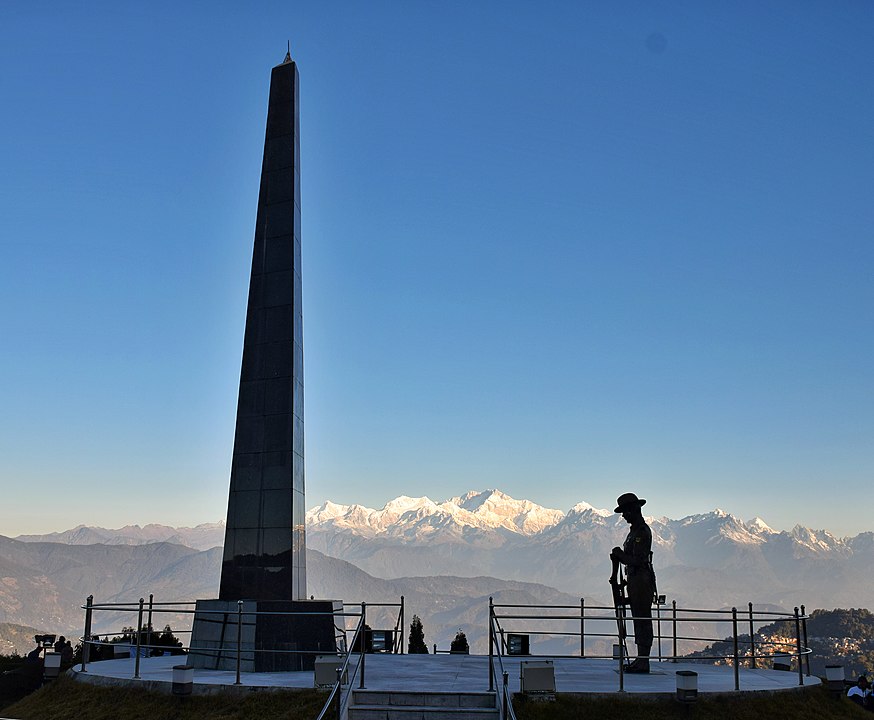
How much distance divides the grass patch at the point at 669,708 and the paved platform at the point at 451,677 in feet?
0.84

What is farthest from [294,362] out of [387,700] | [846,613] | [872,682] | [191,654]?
[846,613]

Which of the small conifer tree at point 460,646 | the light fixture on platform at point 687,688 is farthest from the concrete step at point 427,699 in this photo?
the small conifer tree at point 460,646

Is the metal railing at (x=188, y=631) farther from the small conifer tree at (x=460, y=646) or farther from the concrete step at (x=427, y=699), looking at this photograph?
the small conifer tree at (x=460, y=646)

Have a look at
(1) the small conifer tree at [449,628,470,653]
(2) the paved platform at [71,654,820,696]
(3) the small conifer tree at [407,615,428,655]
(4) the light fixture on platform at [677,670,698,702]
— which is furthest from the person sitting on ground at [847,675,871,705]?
(3) the small conifer tree at [407,615,428,655]

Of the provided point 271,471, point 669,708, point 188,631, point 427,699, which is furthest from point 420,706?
point 271,471

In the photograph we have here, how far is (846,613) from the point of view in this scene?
165250 millimetres

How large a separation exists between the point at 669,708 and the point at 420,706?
151 inches

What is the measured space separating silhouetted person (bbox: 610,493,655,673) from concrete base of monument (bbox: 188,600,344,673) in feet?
19.9

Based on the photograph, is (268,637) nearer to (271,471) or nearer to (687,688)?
(271,471)

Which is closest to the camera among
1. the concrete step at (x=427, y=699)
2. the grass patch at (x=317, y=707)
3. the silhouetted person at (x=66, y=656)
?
the grass patch at (x=317, y=707)

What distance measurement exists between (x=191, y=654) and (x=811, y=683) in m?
12.7

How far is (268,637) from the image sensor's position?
19719 mm

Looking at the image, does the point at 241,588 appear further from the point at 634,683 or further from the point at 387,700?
the point at 634,683

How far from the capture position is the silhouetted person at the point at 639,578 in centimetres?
1877
